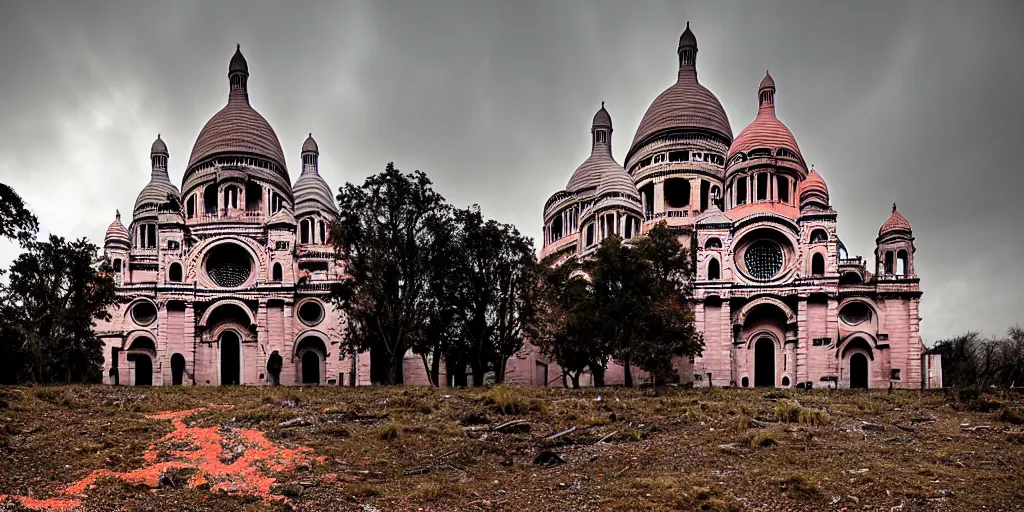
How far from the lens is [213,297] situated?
43.3 m

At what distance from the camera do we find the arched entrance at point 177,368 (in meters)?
43.4

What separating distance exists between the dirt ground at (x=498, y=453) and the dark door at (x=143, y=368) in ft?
72.4

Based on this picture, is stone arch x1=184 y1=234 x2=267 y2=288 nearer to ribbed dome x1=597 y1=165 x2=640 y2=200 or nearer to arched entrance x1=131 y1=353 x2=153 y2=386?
arched entrance x1=131 y1=353 x2=153 y2=386

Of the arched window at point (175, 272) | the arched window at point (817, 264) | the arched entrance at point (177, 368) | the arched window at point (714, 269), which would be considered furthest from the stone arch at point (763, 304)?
the arched window at point (175, 272)

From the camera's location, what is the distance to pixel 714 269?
1672 inches

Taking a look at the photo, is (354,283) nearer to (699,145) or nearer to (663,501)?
(663,501)

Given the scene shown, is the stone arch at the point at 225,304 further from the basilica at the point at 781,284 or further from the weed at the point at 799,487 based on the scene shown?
the weed at the point at 799,487

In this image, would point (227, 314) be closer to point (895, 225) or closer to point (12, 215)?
point (12, 215)

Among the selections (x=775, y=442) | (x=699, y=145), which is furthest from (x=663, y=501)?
(x=699, y=145)

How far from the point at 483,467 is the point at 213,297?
31.5m

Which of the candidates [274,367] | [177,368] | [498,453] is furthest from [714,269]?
[177,368]

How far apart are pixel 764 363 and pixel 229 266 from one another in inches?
1210

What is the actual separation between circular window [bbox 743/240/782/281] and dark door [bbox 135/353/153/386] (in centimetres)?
3358

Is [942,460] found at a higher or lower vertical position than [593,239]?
lower
